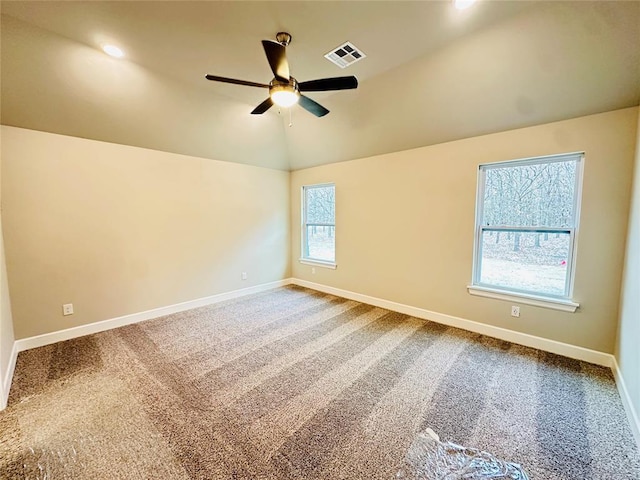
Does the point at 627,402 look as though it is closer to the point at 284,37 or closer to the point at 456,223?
the point at 456,223

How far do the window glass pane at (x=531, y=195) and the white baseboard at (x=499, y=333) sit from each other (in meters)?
1.25

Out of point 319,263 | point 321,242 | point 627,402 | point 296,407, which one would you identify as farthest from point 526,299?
point 321,242

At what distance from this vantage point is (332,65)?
2.59 meters

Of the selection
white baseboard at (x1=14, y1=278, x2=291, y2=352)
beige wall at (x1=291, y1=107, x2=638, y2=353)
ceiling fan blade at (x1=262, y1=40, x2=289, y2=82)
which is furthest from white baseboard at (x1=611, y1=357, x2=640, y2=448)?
white baseboard at (x1=14, y1=278, x2=291, y2=352)

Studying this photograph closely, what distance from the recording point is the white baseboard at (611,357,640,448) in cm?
169

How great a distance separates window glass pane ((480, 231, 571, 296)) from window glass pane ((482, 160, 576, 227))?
0.16 meters

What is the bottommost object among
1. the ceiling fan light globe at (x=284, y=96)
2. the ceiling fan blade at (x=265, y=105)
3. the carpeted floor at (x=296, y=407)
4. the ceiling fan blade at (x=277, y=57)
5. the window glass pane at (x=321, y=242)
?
the carpeted floor at (x=296, y=407)

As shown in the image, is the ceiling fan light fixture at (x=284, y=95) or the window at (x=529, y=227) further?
the window at (x=529, y=227)

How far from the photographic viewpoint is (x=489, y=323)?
3119 millimetres

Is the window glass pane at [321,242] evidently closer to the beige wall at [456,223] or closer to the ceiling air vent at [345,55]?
the beige wall at [456,223]

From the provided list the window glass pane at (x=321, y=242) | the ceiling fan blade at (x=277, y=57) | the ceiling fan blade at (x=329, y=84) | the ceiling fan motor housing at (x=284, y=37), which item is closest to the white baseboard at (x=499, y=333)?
the window glass pane at (x=321, y=242)

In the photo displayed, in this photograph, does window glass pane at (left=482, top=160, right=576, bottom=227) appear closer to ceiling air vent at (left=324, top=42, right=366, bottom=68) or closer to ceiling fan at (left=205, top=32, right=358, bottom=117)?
ceiling air vent at (left=324, top=42, right=366, bottom=68)

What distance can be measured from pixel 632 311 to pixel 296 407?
2776mm

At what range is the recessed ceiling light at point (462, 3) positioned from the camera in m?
1.83
